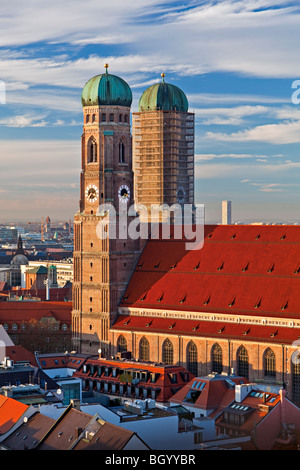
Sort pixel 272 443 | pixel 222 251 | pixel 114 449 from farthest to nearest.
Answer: pixel 222 251
pixel 272 443
pixel 114 449

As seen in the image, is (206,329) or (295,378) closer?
(295,378)

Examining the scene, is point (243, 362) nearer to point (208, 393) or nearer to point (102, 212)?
point (208, 393)

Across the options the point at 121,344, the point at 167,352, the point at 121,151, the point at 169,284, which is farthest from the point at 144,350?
the point at 121,151

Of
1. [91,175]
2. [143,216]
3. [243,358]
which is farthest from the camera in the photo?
[143,216]

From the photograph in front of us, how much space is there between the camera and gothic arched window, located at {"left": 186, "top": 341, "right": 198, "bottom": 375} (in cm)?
12112

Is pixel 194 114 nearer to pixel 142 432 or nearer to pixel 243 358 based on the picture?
pixel 243 358

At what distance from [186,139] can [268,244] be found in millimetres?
51211

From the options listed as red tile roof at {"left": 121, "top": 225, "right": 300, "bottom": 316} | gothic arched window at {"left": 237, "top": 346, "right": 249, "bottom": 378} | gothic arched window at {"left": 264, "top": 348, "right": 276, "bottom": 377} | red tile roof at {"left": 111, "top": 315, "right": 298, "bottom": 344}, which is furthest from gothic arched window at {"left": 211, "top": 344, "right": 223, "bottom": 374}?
gothic arched window at {"left": 264, "top": 348, "right": 276, "bottom": 377}

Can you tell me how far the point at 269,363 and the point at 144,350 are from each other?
714 inches

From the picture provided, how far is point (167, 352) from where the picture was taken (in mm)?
124375

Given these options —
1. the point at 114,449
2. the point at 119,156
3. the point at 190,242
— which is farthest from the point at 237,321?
the point at 114,449

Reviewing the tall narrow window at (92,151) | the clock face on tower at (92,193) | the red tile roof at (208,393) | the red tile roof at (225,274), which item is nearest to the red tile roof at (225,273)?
the red tile roof at (225,274)

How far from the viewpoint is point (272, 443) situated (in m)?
82.7

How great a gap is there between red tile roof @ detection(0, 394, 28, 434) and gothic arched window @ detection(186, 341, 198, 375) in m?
35.3
